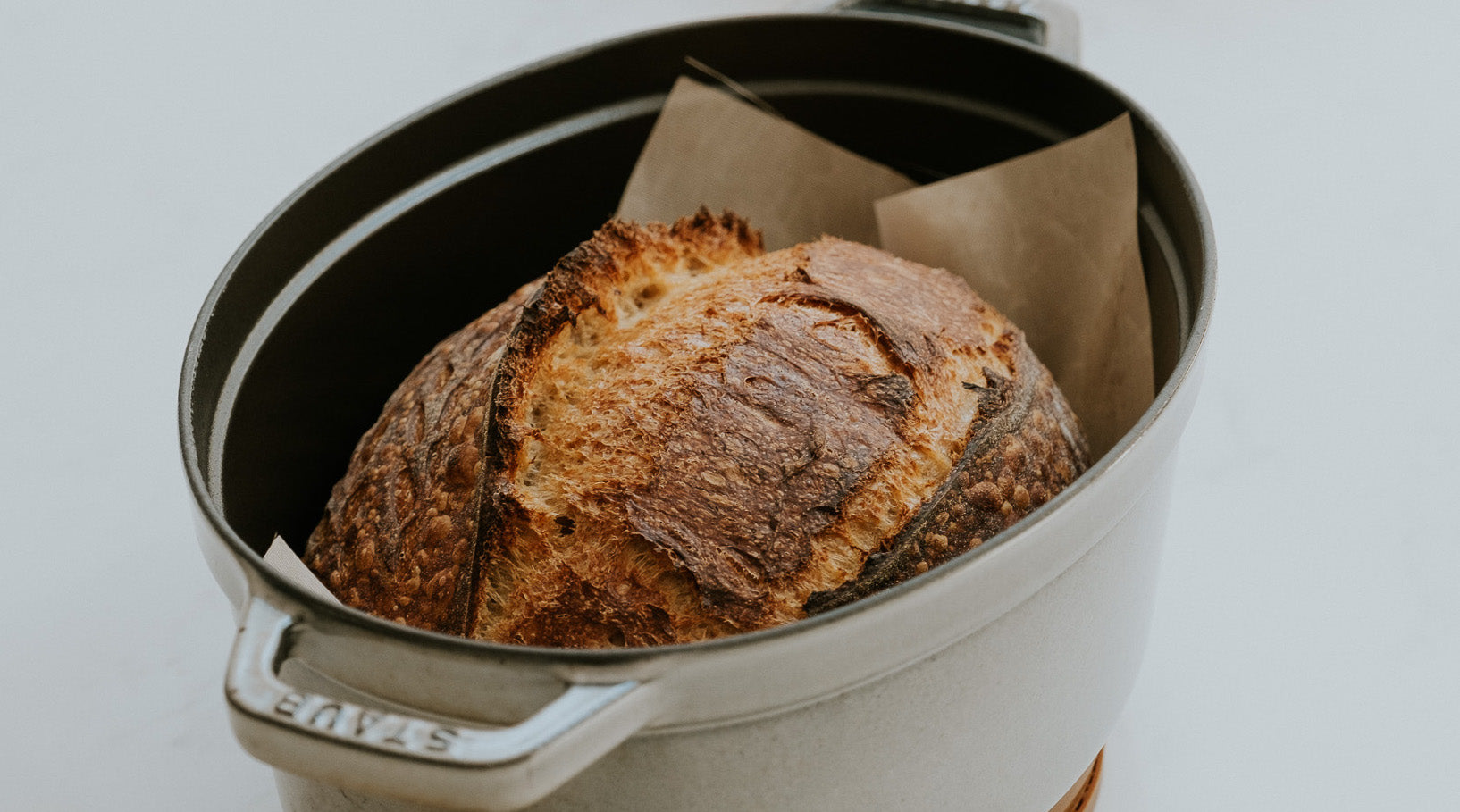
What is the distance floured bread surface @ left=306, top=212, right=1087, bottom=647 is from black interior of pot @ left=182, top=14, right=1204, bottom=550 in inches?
4.2

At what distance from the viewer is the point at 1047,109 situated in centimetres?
125

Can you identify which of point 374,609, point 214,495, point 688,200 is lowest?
point 374,609

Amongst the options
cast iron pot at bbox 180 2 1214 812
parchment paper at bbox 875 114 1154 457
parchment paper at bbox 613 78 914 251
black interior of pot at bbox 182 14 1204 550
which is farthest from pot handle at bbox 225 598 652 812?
parchment paper at bbox 613 78 914 251

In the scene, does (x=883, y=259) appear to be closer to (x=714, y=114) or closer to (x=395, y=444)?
(x=714, y=114)

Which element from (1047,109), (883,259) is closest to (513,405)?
(883,259)

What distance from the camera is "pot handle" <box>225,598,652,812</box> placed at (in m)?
0.58

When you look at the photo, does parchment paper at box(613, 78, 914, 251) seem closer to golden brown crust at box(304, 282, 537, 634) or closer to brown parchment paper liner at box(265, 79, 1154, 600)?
brown parchment paper liner at box(265, 79, 1154, 600)

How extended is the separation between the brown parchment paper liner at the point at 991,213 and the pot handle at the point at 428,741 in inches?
28.1

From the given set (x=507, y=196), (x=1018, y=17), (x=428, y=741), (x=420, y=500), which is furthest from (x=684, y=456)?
(x=1018, y=17)

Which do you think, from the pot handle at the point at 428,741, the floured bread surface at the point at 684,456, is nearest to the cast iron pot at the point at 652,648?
the pot handle at the point at 428,741

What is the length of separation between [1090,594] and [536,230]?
738mm

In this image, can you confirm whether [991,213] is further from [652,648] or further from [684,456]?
[652,648]

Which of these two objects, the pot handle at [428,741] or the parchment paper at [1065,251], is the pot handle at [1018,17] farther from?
the pot handle at [428,741]

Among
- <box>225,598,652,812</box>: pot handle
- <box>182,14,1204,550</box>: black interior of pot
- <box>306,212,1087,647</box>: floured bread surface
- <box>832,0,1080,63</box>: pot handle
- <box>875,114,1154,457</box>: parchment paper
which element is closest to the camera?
<box>225,598,652,812</box>: pot handle
